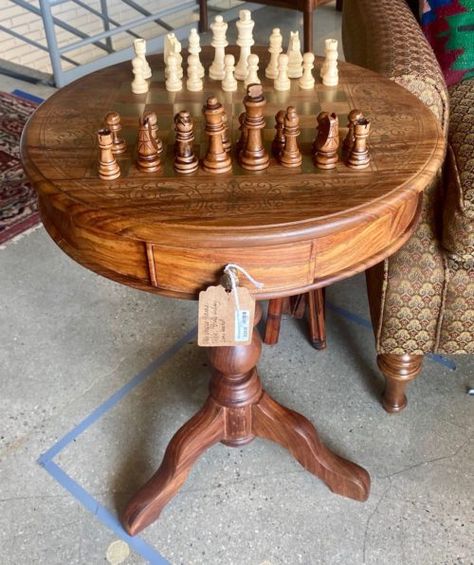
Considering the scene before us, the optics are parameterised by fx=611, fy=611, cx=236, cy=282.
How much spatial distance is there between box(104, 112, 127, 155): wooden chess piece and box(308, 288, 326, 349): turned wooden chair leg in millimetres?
635

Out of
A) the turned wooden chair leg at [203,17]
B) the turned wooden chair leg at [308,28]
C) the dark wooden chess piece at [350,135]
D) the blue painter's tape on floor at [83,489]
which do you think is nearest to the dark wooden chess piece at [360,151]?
the dark wooden chess piece at [350,135]

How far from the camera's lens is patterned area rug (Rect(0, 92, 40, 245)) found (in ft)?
5.98

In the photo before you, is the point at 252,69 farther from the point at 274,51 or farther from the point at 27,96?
the point at 27,96

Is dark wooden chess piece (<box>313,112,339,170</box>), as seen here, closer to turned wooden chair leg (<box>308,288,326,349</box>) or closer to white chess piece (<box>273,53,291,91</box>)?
white chess piece (<box>273,53,291,91</box>)

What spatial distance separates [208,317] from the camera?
72 cm

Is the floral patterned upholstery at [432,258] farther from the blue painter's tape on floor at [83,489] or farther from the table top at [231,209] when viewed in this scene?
the blue painter's tape on floor at [83,489]

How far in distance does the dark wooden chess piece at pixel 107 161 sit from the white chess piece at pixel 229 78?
0.97ft

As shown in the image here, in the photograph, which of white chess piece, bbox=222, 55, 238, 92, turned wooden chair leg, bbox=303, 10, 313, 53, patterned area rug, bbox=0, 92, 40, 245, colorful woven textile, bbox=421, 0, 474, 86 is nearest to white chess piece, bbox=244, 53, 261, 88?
white chess piece, bbox=222, 55, 238, 92

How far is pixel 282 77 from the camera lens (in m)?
0.95

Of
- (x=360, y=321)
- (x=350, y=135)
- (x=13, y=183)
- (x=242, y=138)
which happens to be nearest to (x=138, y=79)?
(x=242, y=138)

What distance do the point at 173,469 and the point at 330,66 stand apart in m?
0.71

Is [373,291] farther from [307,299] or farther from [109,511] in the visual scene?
[109,511]

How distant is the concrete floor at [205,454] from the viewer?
3.38 feet

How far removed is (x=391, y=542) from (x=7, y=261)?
1.22 metres
